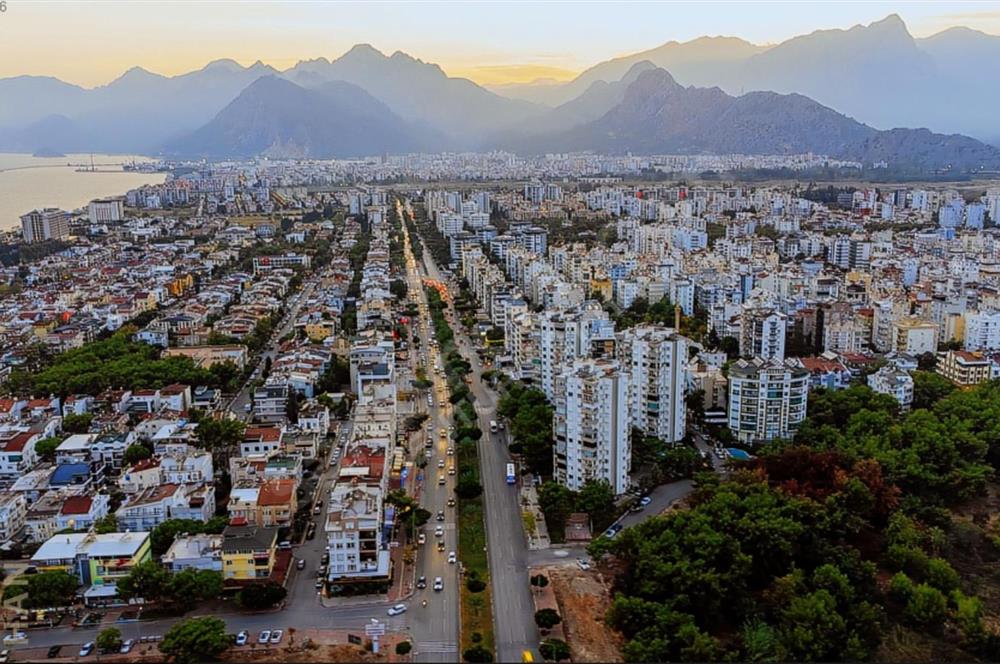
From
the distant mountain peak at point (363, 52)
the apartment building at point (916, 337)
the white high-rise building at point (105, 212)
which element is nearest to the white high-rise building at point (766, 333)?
the apartment building at point (916, 337)

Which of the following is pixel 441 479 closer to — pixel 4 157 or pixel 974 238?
pixel 974 238

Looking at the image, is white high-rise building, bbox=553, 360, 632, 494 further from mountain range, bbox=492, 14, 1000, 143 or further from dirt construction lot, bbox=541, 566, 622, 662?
mountain range, bbox=492, 14, 1000, 143

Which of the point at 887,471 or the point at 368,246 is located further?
the point at 368,246

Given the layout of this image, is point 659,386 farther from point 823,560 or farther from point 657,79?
point 657,79

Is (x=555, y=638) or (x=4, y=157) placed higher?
(x=4, y=157)

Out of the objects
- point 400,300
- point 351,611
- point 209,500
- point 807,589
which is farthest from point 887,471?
point 400,300


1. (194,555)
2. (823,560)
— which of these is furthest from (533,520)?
(194,555)

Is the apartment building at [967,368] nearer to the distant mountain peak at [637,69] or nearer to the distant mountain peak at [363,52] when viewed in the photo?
the distant mountain peak at [637,69]
